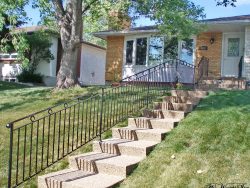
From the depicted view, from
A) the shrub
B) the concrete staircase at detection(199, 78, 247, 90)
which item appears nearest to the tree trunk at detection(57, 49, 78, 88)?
the concrete staircase at detection(199, 78, 247, 90)

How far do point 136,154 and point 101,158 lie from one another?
1.99 ft

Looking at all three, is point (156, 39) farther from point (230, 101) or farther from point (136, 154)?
point (136, 154)

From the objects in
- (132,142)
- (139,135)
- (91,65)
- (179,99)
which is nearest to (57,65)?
(91,65)

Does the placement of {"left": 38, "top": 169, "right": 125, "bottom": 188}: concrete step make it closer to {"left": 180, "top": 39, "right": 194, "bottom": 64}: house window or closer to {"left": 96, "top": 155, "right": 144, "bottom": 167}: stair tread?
{"left": 96, "top": 155, "right": 144, "bottom": 167}: stair tread

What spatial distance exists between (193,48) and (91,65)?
10326mm

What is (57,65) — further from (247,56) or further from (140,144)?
(140,144)

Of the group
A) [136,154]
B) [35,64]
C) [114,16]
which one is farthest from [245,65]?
[35,64]

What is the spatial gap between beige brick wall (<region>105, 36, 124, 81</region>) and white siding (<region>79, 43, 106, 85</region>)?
499 cm

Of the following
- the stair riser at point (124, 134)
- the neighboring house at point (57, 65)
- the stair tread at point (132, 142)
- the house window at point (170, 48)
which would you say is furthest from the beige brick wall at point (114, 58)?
the stair tread at point (132, 142)

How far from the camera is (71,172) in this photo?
6164mm

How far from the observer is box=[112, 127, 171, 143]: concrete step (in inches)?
275

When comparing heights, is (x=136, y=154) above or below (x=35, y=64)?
below

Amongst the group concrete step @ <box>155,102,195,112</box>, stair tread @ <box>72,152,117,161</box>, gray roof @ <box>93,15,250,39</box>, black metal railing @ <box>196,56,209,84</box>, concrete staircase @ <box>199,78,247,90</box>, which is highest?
gray roof @ <box>93,15,250,39</box>

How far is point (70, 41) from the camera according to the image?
45.7 ft
